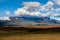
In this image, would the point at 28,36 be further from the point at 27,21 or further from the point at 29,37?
the point at 27,21

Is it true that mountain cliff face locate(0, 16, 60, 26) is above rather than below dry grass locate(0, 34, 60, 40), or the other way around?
above

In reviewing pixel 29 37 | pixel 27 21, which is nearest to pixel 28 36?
pixel 29 37

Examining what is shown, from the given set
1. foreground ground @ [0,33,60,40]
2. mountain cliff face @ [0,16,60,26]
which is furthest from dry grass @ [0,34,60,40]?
mountain cliff face @ [0,16,60,26]

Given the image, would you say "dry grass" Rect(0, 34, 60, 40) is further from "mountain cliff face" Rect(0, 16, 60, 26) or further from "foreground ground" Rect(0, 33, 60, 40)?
"mountain cliff face" Rect(0, 16, 60, 26)

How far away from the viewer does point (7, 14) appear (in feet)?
8.75

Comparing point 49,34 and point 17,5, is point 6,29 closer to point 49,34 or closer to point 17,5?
point 17,5

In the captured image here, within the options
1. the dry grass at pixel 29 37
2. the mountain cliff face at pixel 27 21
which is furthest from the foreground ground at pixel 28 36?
the mountain cliff face at pixel 27 21

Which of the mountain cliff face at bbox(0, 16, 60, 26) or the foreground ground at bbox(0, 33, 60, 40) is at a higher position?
the mountain cliff face at bbox(0, 16, 60, 26)

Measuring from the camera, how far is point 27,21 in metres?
2.67

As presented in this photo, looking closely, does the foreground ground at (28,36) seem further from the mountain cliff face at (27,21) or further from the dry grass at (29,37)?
the mountain cliff face at (27,21)

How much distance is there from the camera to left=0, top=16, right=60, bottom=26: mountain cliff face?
2664 mm

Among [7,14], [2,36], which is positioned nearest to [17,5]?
[7,14]

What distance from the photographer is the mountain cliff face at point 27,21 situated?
105 inches

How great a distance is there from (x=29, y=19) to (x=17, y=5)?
0.19m
